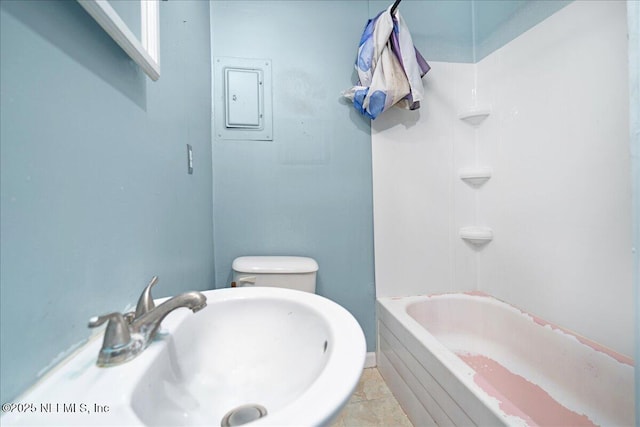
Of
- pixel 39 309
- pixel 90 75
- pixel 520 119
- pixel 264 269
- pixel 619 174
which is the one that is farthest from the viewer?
pixel 520 119

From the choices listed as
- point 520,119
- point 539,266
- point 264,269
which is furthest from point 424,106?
point 264,269

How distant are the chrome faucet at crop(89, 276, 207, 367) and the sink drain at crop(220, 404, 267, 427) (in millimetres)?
195

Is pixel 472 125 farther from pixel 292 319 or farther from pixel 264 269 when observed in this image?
pixel 292 319

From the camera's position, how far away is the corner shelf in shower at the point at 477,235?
161cm

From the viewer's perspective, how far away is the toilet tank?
127 cm

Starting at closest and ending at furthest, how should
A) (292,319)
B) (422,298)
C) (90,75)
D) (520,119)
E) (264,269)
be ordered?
(90,75) → (292,319) → (264,269) → (520,119) → (422,298)

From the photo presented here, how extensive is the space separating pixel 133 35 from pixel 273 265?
0.97 meters

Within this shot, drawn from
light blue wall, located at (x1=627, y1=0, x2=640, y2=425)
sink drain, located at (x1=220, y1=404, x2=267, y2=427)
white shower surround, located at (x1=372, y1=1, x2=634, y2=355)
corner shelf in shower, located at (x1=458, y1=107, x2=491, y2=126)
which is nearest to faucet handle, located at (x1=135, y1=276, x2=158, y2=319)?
sink drain, located at (x1=220, y1=404, x2=267, y2=427)

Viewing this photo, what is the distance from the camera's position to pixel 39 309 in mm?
358

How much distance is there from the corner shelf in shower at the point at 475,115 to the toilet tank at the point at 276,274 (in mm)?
1284

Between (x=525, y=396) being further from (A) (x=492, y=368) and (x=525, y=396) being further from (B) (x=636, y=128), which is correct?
(B) (x=636, y=128)

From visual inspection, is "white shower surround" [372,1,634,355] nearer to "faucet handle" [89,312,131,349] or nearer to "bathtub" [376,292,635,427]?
"bathtub" [376,292,635,427]

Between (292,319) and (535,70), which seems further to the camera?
(535,70)

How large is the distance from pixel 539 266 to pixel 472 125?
2.93ft
